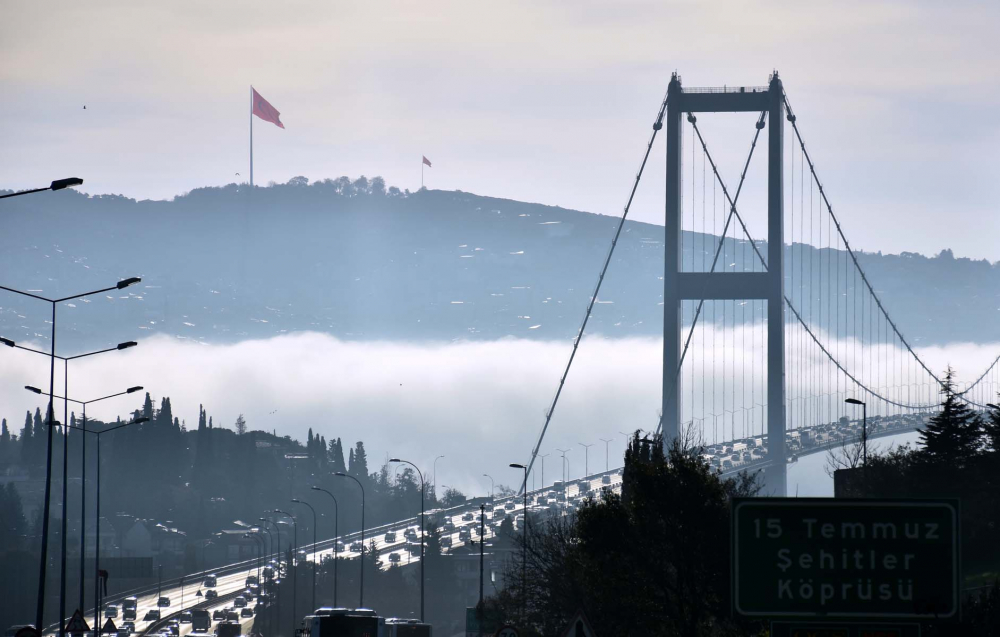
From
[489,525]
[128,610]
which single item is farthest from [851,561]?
[489,525]

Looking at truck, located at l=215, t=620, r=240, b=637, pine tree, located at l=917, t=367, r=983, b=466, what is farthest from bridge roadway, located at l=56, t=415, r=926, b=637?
pine tree, located at l=917, t=367, r=983, b=466

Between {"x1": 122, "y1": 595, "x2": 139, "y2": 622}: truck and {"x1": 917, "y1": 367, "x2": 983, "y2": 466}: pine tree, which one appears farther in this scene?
{"x1": 122, "y1": 595, "x2": 139, "y2": 622}: truck

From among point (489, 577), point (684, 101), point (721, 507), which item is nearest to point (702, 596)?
point (721, 507)

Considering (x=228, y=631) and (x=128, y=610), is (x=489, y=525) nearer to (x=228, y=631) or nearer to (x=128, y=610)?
(x=128, y=610)

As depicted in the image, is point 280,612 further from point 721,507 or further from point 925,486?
point 721,507

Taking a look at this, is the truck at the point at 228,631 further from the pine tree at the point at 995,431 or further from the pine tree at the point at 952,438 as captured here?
the pine tree at the point at 995,431

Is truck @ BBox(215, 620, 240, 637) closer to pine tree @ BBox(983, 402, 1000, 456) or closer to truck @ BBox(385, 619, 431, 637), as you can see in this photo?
truck @ BBox(385, 619, 431, 637)

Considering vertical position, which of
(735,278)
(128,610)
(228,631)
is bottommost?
(128,610)

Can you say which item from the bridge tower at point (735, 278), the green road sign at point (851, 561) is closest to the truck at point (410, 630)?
the bridge tower at point (735, 278)
